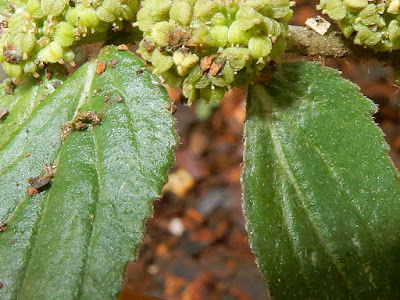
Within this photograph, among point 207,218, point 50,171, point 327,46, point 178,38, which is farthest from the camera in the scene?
point 207,218

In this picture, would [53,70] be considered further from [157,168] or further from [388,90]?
[388,90]

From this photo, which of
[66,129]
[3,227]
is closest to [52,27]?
[66,129]

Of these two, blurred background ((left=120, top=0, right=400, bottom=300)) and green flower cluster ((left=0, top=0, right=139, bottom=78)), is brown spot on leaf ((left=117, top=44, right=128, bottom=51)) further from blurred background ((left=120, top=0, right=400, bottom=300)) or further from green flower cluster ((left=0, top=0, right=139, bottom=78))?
blurred background ((left=120, top=0, right=400, bottom=300))

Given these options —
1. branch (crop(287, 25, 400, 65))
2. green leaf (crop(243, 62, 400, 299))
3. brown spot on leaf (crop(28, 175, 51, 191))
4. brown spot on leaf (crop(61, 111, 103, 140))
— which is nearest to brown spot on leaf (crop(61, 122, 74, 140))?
brown spot on leaf (crop(61, 111, 103, 140))

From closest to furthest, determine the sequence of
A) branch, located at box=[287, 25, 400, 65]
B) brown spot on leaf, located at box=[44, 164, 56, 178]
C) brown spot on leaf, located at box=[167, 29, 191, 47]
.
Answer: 1. brown spot on leaf, located at box=[167, 29, 191, 47]
2. brown spot on leaf, located at box=[44, 164, 56, 178]
3. branch, located at box=[287, 25, 400, 65]

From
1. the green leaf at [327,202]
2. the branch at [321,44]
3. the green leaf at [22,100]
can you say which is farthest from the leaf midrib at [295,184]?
the green leaf at [22,100]

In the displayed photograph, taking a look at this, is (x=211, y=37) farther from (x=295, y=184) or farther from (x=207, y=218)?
(x=207, y=218)
